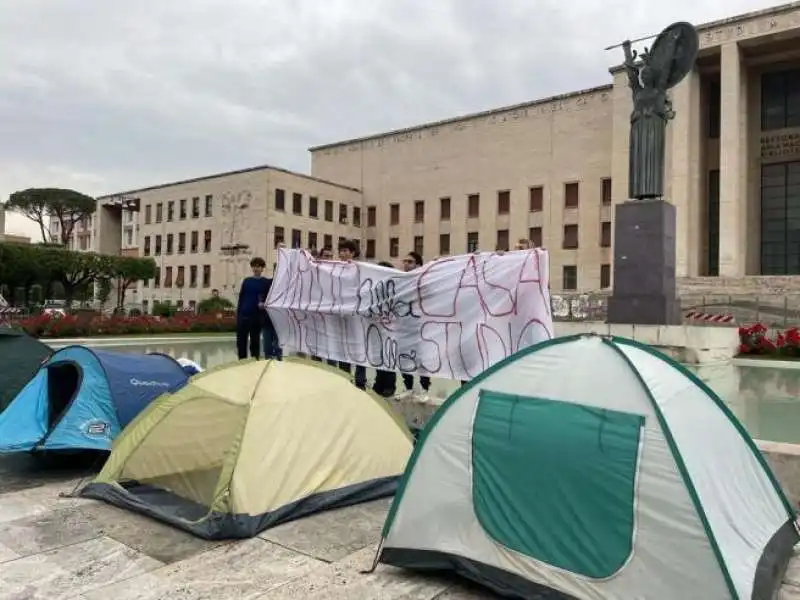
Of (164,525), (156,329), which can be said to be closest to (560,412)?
(164,525)

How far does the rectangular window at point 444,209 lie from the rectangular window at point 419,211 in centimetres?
172

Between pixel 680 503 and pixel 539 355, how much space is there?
3.96ft

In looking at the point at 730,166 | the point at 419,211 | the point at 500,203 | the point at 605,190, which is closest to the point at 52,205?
the point at 419,211

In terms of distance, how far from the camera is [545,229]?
162 ft

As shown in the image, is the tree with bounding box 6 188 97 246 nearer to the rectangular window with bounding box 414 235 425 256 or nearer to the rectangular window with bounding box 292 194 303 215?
the rectangular window with bounding box 292 194 303 215

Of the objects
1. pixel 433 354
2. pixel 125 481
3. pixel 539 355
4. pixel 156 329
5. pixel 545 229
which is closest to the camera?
pixel 539 355

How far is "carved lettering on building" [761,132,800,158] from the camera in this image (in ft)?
129

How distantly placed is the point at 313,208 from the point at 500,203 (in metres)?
16.3

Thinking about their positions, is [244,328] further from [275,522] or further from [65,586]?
[65,586]

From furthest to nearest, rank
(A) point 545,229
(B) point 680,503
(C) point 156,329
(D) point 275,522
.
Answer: (A) point 545,229, (C) point 156,329, (D) point 275,522, (B) point 680,503

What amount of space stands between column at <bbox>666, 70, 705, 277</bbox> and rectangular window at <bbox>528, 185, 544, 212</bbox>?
11133mm

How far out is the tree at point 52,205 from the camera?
83.7 metres

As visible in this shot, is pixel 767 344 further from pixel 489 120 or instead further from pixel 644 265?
pixel 489 120

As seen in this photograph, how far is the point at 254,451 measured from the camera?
496cm
